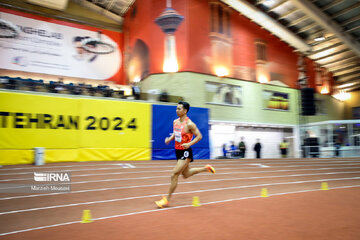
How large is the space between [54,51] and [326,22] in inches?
879

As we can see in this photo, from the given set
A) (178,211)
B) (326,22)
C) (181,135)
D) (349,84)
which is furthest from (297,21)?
(178,211)

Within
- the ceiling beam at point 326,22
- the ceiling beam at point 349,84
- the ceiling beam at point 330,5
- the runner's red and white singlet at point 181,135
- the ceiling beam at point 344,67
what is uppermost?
the ceiling beam at point 330,5

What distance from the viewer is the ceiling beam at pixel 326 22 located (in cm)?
2123

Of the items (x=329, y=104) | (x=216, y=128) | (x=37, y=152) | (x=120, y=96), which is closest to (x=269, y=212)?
(x=37, y=152)

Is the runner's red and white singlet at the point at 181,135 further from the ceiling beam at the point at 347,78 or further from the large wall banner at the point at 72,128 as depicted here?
the ceiling beam at the point at 347,78

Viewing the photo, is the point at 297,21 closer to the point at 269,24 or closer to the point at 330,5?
the point at 269,24

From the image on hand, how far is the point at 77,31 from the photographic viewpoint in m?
23.7

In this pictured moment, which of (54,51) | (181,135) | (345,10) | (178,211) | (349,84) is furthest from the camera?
(349,84)

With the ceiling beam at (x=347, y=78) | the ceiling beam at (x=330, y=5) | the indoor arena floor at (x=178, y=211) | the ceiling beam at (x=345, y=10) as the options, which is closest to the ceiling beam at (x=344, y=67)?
the ceiling beam at (x=347, y=78)

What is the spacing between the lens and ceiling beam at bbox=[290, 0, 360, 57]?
21.2 metres

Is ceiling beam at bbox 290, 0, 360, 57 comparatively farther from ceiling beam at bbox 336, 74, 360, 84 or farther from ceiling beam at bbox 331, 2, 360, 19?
ceiling beam at bbox 336, 74, 360, 84

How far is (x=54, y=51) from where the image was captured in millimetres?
22141

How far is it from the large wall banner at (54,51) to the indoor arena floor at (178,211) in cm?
1446

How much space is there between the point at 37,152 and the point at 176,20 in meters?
14.0
